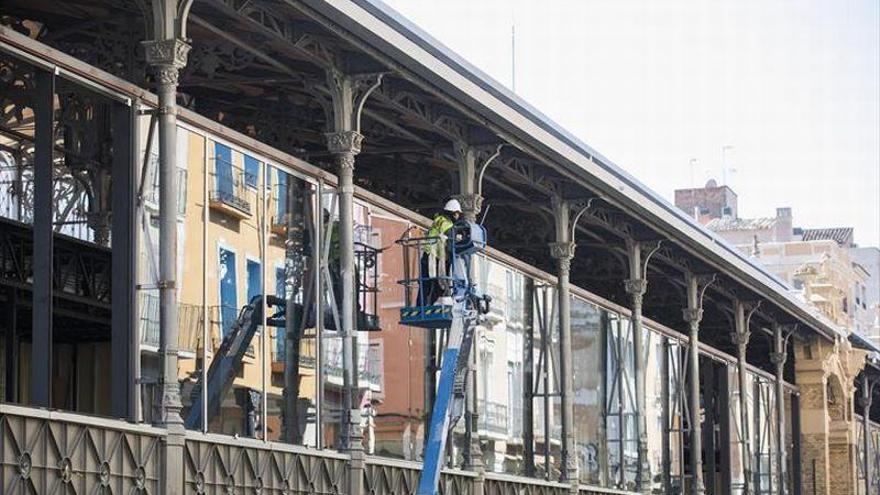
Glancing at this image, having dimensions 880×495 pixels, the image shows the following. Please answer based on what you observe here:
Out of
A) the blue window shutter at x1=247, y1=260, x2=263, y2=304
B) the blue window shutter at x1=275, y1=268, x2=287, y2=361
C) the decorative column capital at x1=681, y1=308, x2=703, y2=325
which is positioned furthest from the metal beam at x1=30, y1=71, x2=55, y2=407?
the decorative column capital at x1=681, y1=308, x2=703, y2=325

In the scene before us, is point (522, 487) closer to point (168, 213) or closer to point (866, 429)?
point (168, 213)

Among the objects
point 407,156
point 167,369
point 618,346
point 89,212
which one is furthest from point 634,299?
point 167,369

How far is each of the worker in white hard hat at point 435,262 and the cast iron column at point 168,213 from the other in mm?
5628

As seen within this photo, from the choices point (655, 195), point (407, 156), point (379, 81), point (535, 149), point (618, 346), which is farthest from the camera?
point (618, 346)

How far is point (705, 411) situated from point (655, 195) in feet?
60.5

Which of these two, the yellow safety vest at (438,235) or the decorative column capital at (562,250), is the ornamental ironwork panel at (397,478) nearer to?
the yellow safety vest at (438,235)

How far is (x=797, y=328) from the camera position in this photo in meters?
69.6

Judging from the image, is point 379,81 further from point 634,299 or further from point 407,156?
point 634,299

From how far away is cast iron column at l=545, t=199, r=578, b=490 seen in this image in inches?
1688

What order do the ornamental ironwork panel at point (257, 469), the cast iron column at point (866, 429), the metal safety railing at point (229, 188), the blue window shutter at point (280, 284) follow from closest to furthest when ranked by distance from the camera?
the ornamental ironwork panel at point (257, 469) < the metal safety railing at point (229, 188) < the blue window shutter at point (280, 284) < the cast iron column at point (866, 429)

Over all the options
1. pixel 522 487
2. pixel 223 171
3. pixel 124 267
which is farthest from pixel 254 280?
pixel 522 487

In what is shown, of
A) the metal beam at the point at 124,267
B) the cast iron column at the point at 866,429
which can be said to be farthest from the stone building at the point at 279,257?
the cast iron column at the point at 866,429

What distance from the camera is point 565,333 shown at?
4378cm

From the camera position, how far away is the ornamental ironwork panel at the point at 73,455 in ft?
75.6
